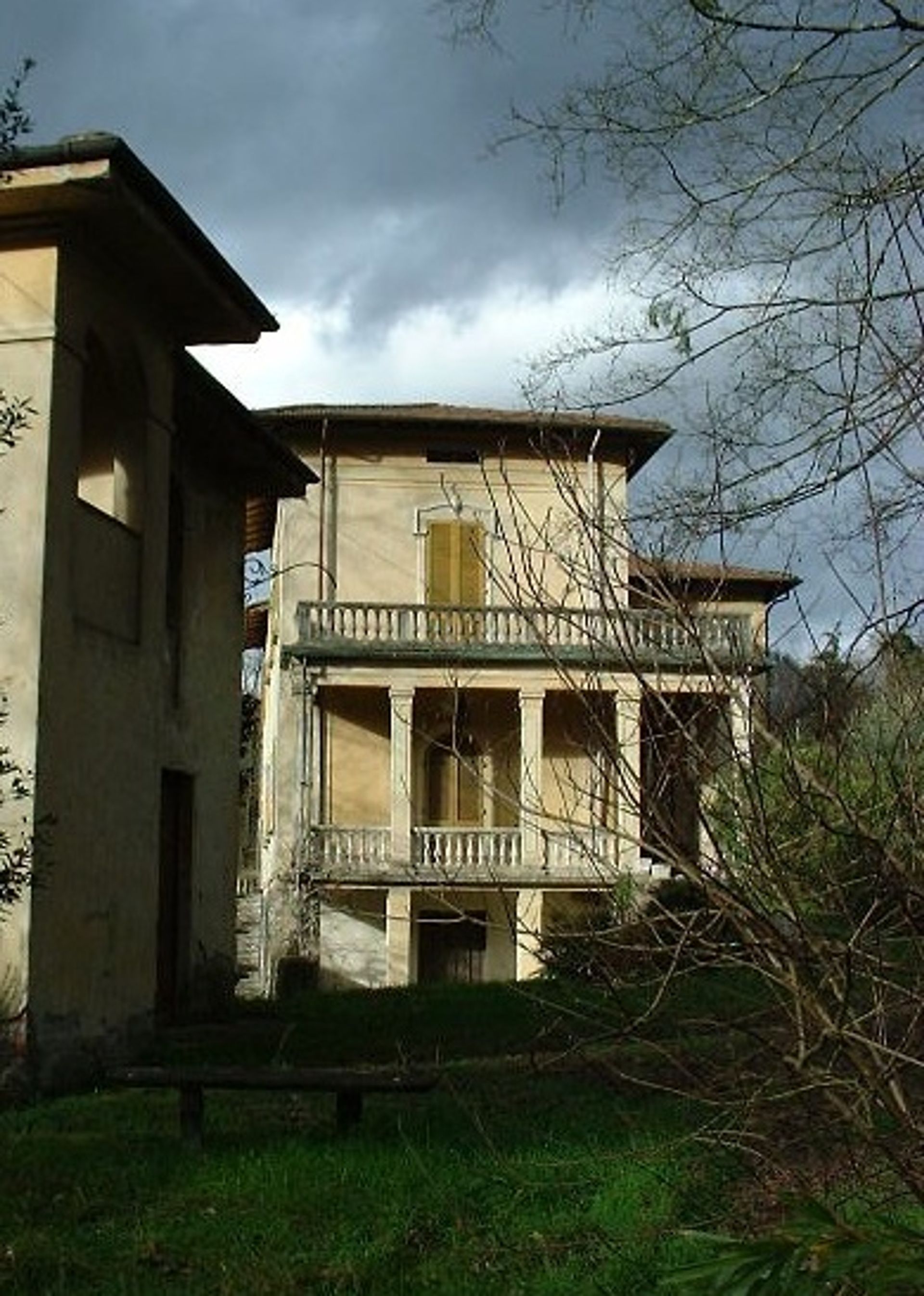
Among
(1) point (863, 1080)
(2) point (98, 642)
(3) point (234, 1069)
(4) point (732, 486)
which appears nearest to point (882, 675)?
(1) point (863, 1080)

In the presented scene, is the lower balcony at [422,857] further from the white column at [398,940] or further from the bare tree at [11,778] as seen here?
the bare tree at [11,778]

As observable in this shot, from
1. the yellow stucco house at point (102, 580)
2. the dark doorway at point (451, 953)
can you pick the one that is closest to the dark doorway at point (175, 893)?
the yellow stucco house at point (102, 580)

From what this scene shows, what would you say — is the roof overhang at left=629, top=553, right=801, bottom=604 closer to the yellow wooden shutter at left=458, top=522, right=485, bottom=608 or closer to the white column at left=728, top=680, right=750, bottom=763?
the white column at left=728, top=680, right=750, bottom=763

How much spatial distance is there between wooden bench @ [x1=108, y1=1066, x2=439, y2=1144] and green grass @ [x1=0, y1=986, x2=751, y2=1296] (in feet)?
0.51

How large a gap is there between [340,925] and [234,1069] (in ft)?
58.8

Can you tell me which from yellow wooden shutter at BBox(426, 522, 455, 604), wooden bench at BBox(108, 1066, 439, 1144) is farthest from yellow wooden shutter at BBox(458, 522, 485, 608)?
wooden bench at BBox(108, 1066, 439, 1144)

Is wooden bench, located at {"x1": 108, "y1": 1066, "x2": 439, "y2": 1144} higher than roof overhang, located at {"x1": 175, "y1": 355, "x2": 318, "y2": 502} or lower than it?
lower

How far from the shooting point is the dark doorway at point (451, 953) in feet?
86.7

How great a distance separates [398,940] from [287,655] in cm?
461

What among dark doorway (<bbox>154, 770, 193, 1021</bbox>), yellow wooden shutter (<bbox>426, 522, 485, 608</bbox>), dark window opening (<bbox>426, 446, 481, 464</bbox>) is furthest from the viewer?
yellow wooden shutter (<bbox>426, 522, 485, 608</bbox>)

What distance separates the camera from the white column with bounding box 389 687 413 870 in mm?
25609

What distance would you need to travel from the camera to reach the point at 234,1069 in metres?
8.41

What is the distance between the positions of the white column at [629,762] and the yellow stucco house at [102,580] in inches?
166

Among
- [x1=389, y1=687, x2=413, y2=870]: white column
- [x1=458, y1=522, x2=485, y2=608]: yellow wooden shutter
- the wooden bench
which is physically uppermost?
[x1=458, y1=522, x2=485, y2=608]: yellow wooden shutter
